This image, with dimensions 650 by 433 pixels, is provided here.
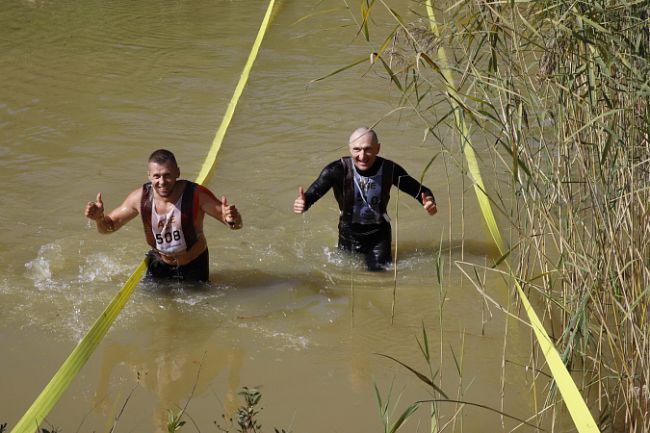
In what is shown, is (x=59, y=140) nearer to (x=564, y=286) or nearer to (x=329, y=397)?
(x=329, y=397)

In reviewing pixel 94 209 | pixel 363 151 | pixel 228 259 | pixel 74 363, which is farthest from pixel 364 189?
pixel 74 363

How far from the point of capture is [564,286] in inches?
164

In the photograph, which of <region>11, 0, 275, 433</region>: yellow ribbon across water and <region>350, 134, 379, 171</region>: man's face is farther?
<region>350, 134, 379, 171</region>: man's face

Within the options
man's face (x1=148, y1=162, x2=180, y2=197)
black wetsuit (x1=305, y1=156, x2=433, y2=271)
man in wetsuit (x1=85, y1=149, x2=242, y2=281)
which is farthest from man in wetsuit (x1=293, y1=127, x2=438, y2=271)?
man's face (x1=148, y1=162, x2=180, y2=197)

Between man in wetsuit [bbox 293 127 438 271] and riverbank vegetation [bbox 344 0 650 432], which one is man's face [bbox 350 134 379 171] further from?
riverbank vegetation [bbox 344 0 650 432]

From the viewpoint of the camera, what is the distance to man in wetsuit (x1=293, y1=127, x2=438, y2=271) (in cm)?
603

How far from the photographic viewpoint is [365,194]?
617cm

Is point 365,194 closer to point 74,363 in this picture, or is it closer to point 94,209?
point 94,209

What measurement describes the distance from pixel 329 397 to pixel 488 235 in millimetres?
2594

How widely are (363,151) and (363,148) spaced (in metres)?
0.02

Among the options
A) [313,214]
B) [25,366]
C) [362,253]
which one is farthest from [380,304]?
[25,366]

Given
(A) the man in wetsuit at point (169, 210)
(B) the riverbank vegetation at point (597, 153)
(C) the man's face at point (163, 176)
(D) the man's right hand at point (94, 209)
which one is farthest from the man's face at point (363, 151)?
(B) the riverbank vegetation at point (597, 153)

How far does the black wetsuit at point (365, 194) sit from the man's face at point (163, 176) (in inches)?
35.1

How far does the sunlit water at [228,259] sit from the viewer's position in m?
5.01
